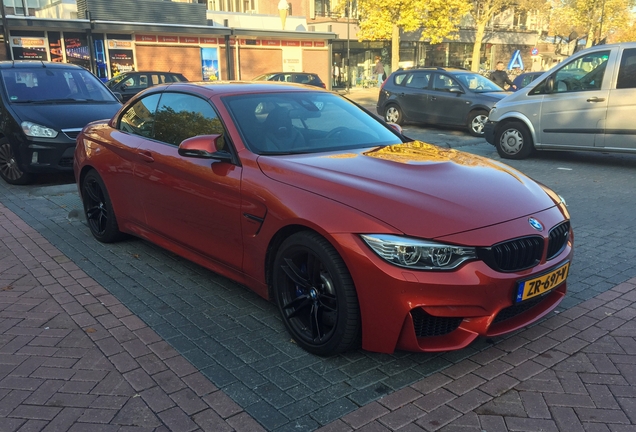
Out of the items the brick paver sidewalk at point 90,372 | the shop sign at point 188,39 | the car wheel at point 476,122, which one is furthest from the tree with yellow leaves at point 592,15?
the brick paver sidewalk at point 90,372

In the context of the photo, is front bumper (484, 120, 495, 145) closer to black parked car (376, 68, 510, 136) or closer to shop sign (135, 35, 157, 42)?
black parked car (376, 68, 510, 136)

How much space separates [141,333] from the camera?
3.65 meters

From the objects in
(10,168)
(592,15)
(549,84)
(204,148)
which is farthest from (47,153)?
(592,15)

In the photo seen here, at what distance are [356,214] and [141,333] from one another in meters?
1.69

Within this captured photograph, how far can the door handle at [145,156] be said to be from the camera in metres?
4.56

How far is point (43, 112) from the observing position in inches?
320

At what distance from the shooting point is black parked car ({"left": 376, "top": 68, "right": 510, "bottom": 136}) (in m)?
13.9

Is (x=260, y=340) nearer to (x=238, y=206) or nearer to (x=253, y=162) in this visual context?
(x=238, y=206)

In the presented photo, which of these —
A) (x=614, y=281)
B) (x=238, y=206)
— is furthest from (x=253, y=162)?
(x=614, y=281)

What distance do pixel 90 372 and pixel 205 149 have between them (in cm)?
156

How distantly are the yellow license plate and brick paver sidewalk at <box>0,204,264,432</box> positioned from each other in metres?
1.57

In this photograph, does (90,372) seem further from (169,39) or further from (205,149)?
(169,39)

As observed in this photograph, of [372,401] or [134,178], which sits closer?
[372,401]

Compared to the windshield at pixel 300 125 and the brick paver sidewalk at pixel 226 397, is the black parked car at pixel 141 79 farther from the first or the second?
the brick paver sidewalk at pixel 226 397
